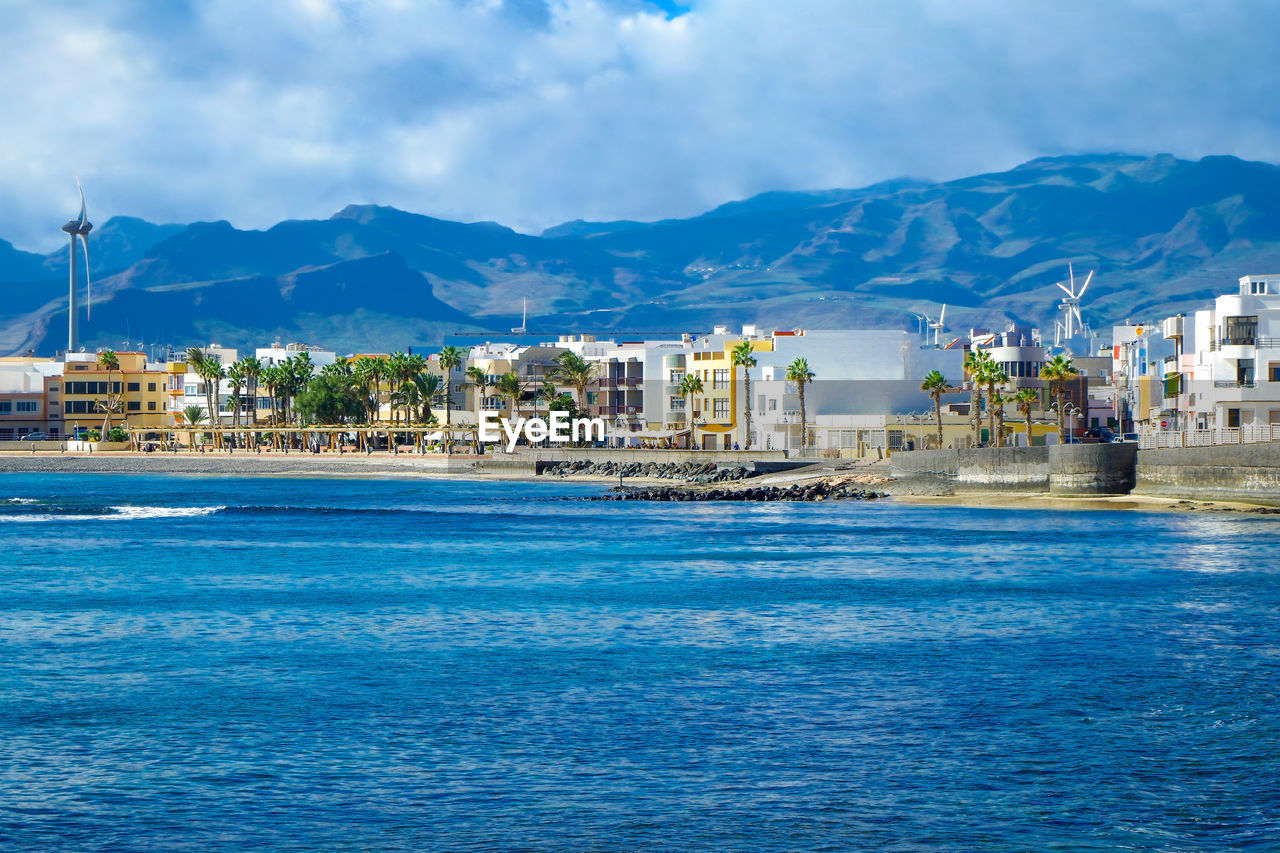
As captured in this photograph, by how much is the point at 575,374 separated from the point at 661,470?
141 feet

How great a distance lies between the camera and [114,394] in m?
160

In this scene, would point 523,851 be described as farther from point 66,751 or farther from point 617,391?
point 617,391

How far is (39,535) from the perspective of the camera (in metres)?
63.8

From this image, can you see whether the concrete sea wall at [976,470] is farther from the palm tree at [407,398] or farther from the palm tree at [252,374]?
the palm tree at [252,374]

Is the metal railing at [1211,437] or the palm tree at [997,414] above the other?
the palm tree at [997,414]

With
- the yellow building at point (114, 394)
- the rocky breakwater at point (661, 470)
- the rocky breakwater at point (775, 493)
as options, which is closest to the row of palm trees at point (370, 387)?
the yellow building at point (114, 394)

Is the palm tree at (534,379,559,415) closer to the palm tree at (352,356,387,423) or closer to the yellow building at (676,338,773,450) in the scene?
the palm tree at (352,356,387,423)

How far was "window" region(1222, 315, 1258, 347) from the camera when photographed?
286 feet

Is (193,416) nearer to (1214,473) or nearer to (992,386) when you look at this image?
(992,386)

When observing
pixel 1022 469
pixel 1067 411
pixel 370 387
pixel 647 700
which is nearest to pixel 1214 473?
pixel 1022 469

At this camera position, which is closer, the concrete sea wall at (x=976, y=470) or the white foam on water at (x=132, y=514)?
the white foam on water at (x=132, y=514)

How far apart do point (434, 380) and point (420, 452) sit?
14.6m

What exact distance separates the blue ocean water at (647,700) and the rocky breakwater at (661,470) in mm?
50765

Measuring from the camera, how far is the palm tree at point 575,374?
505 feet
